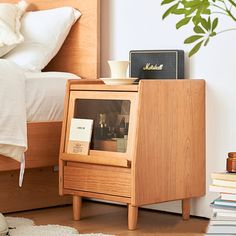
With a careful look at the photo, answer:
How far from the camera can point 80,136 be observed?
107 inches

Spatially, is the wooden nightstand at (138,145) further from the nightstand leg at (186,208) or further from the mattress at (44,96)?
the mattress at (44,96)

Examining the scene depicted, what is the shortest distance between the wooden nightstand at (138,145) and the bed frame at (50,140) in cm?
13

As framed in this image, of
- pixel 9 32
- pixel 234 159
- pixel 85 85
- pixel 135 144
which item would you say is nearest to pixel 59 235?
pixel 135 144

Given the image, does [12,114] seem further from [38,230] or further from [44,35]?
[44,35]

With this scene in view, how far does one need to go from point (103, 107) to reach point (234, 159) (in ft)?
3.41

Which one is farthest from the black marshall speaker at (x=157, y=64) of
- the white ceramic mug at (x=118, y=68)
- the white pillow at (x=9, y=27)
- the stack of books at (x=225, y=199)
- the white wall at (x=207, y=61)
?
the stack of books at (x=225, y=199)

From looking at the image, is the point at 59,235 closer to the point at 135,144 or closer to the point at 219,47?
the point at 135,144

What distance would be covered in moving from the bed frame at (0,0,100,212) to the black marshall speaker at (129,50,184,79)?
313mm

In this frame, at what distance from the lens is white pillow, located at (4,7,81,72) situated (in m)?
3.17

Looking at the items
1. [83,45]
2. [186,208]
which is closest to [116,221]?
[186,208]

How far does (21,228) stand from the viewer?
2.51m

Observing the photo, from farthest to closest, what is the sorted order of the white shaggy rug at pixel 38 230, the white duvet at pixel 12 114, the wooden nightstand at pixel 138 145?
the white duvet at pixel 12 114 → the wooden nightstand at pixel 138 145 → the white shaggy rug at pixel 38 230

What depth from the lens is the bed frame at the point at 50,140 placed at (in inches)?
112

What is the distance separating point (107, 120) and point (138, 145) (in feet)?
0.78
